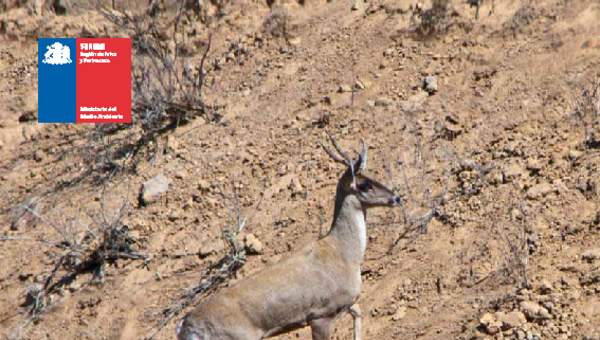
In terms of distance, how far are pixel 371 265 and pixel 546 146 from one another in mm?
2086

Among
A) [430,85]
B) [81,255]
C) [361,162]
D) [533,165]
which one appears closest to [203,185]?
[81,255]

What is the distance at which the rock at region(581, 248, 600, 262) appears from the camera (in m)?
7.00

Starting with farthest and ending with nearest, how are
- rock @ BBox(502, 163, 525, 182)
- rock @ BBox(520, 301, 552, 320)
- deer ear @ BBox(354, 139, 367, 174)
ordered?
rock @ BBox(502, 163, 525, 182), deer ear @ BBox(354, 139, 367, 174), rock @ BBox(520, 301, 552, 320)

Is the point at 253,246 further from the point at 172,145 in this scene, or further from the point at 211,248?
the point at 172,145

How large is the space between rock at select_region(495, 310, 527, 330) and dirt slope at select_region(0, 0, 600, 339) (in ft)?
0.04

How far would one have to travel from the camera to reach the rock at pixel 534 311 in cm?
677

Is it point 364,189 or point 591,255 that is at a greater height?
point 364,189

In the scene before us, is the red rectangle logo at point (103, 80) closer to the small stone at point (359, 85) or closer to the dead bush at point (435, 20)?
the small stone at point (359, 85)

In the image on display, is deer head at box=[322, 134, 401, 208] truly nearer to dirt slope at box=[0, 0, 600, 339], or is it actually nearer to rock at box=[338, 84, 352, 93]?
dirt slope at box=[0, 0, 600, 339]

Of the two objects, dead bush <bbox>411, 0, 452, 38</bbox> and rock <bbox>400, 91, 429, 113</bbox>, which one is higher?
dead bush <bbox>411, 0, 452, 38</bbox>

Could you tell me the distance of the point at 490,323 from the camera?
22.5ft

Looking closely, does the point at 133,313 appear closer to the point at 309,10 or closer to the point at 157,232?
the point at 157,232

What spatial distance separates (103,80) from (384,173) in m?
4.86

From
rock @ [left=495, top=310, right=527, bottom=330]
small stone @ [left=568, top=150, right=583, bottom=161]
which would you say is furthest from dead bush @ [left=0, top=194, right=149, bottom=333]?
small stone @ [left=568, top=150, right=583, bottom=161]
